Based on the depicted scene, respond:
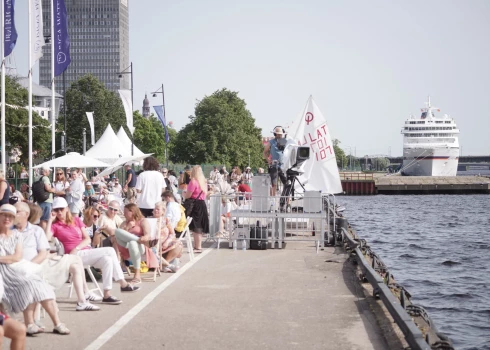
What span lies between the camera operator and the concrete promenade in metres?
4.58

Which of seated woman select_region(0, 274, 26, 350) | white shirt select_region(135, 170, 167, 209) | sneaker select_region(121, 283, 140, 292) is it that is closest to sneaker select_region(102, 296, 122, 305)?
sneaker select_region(121, 283, 140, 292)

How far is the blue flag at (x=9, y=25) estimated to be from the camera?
25.7 meters

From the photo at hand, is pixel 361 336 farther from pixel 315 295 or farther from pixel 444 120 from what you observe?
pixel 444 120

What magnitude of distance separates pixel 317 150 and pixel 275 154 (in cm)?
255

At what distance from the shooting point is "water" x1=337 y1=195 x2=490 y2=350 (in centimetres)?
1556

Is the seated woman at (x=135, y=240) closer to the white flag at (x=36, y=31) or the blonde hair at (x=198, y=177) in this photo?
the blonde hair at (x=198, y=177)

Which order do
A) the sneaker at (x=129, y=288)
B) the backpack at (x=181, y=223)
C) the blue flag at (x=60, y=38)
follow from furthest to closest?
the blue flag at (x=60, y=38) → the backpack at (x=181, y=223) → the sneaker at (x=129, y=288)

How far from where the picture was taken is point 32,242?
8.43 m

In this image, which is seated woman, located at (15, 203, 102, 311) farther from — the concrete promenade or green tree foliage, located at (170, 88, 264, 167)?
green tree foliage, located at (170, 88, 264, 167)

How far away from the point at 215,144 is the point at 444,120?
183 feet

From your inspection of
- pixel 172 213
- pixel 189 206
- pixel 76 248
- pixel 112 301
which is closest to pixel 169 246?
pixel 172 213

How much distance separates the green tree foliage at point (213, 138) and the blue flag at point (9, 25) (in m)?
70.7

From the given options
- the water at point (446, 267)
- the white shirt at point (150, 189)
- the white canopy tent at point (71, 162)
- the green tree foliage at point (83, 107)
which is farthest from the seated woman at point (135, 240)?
the green tree foliage at point (83, 107)

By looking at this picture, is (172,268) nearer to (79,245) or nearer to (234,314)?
(79,245)
